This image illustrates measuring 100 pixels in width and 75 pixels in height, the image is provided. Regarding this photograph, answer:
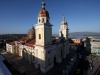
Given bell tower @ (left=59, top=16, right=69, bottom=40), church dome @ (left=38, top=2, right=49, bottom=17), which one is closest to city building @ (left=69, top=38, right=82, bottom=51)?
bell tower @ (left=59, top=16, right=69, bottom=40)

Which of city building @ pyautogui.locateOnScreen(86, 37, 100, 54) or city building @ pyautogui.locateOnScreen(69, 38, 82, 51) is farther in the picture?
city building @ pyautogui.locateOnScreen(69, 38, 82, 51)

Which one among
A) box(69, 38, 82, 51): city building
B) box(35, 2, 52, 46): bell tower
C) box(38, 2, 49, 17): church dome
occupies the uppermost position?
box(38, 2, 49, 17): church dome

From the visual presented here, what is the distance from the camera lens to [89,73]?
21.1 m

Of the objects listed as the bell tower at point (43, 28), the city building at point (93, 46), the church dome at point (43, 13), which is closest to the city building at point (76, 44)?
the city building at point (93, 46)

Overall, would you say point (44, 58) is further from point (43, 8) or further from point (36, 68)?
point (43, 8)

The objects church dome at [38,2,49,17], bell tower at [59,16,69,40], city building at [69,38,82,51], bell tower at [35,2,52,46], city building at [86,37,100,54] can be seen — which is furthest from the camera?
city building at [69,38,82,51]

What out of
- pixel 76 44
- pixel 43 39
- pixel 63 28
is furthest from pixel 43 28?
pixel 76 44

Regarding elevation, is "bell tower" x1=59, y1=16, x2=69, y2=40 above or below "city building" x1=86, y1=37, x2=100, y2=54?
above

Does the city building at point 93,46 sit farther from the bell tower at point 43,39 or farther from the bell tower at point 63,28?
the bell tower at point 43,39

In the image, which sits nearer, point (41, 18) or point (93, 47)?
point (41, 18)

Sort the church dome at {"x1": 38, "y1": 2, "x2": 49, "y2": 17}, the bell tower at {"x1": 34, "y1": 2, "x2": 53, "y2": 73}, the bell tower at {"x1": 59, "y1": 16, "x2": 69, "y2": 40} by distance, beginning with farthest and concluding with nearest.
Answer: the bell tower at {"x1": 59, "y1": 16, "x2": 69, "y2": 40} < the church dome at {"x1": 38, "y1": 2, "x2": 49, "y2": 17} < the bell tower at {"x1": 34, "y1": 2, "x2": 53, "y2": 73}

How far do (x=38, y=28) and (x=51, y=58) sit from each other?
8059 millimetres

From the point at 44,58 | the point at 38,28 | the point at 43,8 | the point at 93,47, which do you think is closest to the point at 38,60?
the point at 44,58

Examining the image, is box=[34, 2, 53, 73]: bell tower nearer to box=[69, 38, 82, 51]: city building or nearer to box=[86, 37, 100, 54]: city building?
box=[86, 37, 100, 54]: city building
